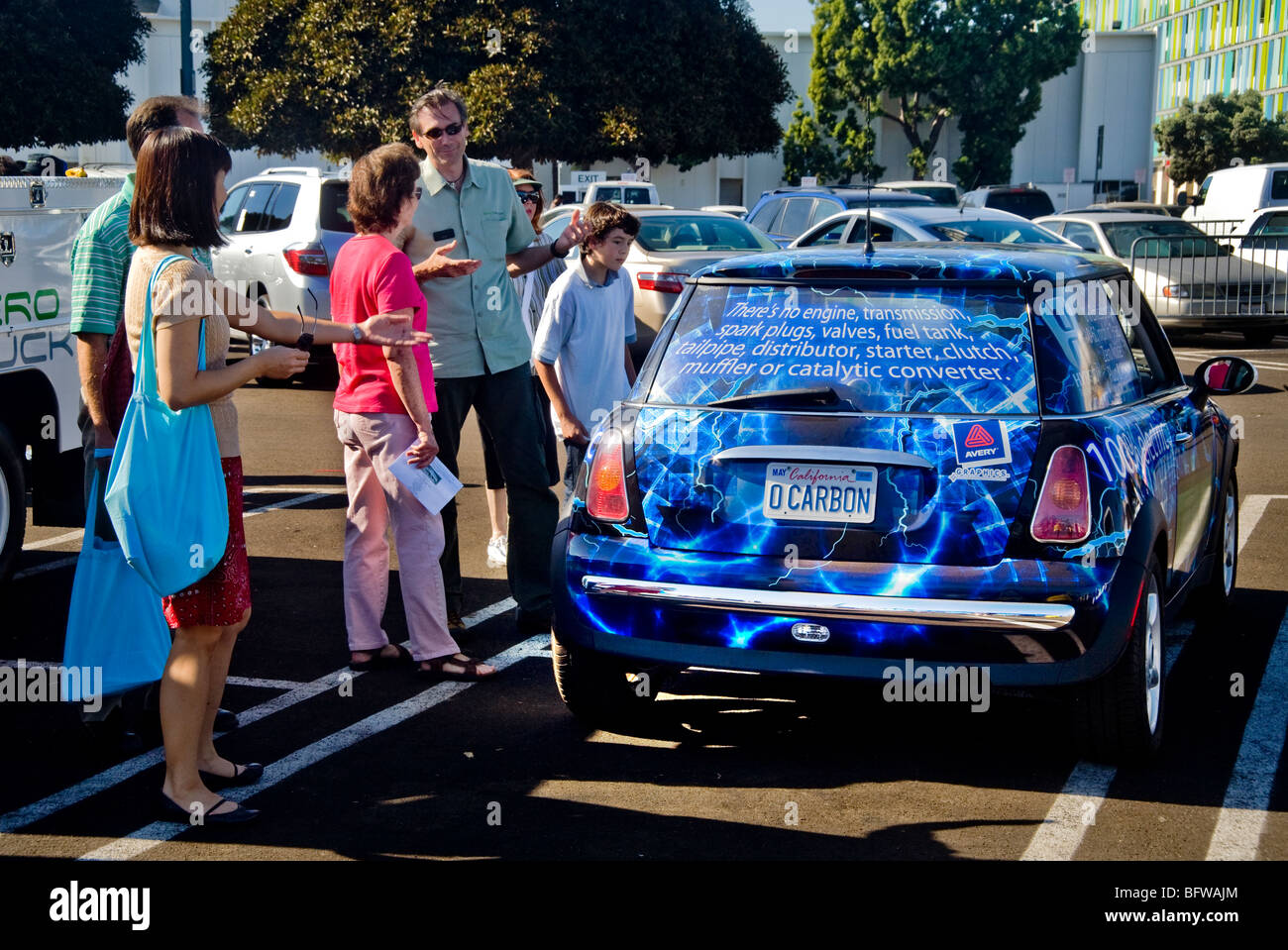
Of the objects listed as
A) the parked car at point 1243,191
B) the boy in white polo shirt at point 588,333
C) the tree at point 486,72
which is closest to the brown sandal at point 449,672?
the boy in white polo shirt at point 588,333

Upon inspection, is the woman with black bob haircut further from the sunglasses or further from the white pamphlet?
the sunglasses

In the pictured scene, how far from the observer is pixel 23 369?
6.64m

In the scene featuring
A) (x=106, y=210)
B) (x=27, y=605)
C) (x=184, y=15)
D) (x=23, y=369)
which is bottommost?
(x=27, y=605)

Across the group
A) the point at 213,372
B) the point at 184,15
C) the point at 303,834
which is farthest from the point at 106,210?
the point at 184,15

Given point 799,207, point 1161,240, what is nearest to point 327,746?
point 1161,240

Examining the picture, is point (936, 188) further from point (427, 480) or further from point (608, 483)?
point (608, 483)

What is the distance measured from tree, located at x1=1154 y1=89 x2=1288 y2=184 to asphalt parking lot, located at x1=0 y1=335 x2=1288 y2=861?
188 feet

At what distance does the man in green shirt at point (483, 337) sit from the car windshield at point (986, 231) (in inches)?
381

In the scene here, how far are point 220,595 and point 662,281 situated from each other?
1044cm

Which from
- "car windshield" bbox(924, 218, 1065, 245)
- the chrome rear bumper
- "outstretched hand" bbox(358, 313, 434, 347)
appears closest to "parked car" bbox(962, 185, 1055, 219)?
"car windshield" bbox(924, 218, 1065, 245)

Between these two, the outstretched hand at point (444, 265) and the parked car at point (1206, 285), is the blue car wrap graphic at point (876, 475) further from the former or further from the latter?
the parked car at point (1206, 285)

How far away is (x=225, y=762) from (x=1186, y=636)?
3885 millimetres

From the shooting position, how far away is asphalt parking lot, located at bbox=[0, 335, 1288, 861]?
13.6ft
